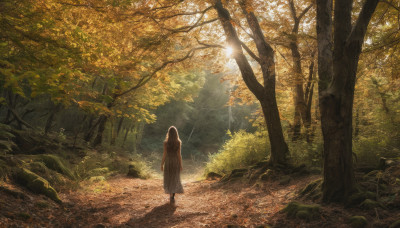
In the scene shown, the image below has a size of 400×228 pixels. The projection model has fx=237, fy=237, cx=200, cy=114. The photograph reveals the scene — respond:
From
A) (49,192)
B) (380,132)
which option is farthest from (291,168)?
(49,192)

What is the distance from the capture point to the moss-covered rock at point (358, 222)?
3176 mm

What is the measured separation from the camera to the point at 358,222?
126 inches

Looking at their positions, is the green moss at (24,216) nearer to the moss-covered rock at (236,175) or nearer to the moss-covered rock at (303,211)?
the moss-covered rock at (303,211)

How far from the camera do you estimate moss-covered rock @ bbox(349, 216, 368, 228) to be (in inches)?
125

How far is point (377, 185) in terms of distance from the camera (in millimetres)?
3875

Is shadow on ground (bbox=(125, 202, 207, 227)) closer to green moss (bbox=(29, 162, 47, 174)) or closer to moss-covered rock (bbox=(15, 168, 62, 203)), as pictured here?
moss-covered rock (bbox=(15, 168, 62, 203))

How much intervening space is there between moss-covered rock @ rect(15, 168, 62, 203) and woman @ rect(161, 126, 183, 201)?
252 centimetres

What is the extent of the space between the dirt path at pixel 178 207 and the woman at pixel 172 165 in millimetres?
420

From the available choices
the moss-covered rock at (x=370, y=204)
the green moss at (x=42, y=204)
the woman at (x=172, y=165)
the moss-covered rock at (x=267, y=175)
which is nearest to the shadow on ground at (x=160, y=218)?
the woman at (x=172, y=165)

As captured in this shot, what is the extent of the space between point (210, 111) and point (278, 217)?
3214 centimetres

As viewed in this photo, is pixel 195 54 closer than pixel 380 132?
No

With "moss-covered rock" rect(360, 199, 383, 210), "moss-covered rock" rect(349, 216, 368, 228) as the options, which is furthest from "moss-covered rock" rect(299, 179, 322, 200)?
"moss-covered rock" rect(349, 216, 368, 228)

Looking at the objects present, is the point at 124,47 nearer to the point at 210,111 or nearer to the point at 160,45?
the point at 160,45

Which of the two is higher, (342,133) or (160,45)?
(160,45)
